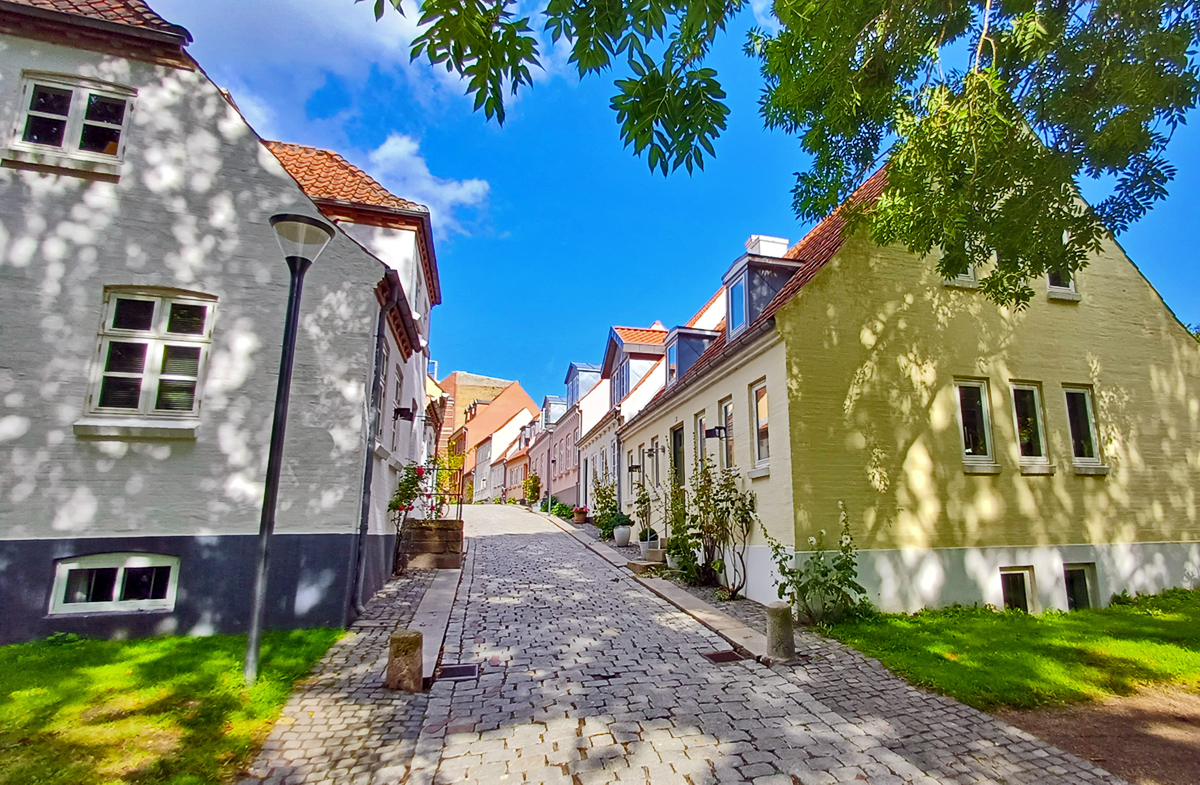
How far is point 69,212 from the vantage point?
7484 mm

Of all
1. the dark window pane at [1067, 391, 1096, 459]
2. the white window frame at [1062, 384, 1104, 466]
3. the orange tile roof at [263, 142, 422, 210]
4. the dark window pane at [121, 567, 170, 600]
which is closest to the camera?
the dark window pane at [121, 567, 170, 600]

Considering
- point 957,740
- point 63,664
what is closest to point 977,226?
point 957,740

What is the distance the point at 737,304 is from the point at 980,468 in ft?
16.5

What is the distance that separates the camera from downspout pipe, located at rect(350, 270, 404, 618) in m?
8.06

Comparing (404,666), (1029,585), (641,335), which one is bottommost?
(404,666)

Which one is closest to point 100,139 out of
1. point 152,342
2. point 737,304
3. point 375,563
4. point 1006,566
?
point 152,342

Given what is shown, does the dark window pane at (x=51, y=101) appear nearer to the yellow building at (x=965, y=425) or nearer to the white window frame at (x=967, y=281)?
the yellow building at (x=965, y=425)

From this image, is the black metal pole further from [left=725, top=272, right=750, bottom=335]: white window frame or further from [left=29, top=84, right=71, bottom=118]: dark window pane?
[left=725, top=272, right=750, bottom=335]: white window frame

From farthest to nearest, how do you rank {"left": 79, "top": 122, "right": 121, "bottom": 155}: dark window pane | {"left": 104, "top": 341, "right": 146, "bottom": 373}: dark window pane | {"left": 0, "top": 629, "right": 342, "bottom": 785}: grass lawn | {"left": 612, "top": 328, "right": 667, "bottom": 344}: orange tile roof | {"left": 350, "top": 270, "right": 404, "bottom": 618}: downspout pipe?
{"left": 612, "top": 328, "right": 667, "bottom": 344}: orange tile roof
{"left": 350, "top": 270, "right": 404, "bottom": 618}: downspout pipe
{"left": 79, "top": 122, "right": 121, "bottom": 155}: dark window pane
{"left": 104, "top": 341, "right": 146, "bottom": 373}: dark window pane
{"left": 0, "top": 629, "right": 342, "bottom": 785}: grass lawn

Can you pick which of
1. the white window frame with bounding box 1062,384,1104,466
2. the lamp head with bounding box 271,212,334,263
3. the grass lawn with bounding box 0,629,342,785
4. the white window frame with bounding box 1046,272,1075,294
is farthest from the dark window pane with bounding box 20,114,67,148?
the white window frame with bounding box 1062,384,1104,466

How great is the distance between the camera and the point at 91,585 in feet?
22.7

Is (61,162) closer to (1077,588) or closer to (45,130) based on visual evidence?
(45,130)

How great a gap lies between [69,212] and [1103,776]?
11.9 metres

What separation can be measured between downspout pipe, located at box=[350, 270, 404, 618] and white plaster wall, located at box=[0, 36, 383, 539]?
335 mm
